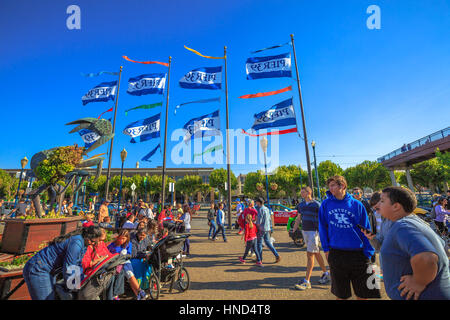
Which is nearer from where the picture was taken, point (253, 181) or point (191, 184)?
point (253, 181)

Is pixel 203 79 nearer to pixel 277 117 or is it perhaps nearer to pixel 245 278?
pixel 277 117

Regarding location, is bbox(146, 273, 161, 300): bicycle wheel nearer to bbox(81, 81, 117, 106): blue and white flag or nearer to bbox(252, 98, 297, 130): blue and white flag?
bbox(252, 98, 297, 130): blue and white flag

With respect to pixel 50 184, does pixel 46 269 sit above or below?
below

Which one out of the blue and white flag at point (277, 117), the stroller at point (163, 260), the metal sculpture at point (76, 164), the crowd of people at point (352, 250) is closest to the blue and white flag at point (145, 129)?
the metal sculpture at point (76, 164)

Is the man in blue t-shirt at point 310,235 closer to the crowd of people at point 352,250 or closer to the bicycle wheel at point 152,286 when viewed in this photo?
the crowd of people at point 352,250

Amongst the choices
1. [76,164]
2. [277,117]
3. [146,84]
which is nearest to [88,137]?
[76,164]

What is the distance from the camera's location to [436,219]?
8.28 metres

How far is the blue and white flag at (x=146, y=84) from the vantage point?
13.9m

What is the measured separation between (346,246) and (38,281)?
4114 millimetres

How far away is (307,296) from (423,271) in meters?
3.21

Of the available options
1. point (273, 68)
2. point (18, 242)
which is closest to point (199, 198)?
point (273, 68)

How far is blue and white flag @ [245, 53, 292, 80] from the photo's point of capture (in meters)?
12.3

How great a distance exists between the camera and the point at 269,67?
488 inches

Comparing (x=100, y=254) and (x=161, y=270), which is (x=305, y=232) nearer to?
(x=161, y=270)
